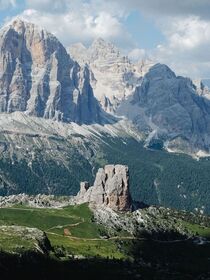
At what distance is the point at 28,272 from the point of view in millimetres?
198875

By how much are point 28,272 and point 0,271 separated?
47.4 ft

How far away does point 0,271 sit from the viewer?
18625cm

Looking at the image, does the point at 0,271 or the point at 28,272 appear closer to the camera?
the point at 0,271
